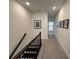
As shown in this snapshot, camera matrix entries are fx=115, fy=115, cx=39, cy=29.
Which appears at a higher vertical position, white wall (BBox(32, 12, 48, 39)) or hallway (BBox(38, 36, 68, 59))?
white wall (BBox(32, 12, 48, 39))

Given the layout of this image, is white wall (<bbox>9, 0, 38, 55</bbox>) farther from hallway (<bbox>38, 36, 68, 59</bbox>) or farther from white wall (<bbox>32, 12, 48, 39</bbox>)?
white wall (<bbox>32, 12, 48, 39</bbox>)

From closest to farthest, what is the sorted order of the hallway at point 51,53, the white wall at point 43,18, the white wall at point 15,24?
the white wall at point 15,24 → the hallway at point 51,53 → the white wall at point 43,18

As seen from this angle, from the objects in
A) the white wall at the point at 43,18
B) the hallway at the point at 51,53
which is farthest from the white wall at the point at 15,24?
the white wall at the point at 43,18

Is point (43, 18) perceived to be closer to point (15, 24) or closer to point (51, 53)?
point (51, 53)

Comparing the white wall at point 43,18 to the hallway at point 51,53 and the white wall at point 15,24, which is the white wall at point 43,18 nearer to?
the hallway at point 51,53

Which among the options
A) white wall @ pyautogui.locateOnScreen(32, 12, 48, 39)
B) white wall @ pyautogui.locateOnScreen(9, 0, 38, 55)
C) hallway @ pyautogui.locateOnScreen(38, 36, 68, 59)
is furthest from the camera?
white wall @ pyautogui.locateOnScreen(32, 12, 48, 39)

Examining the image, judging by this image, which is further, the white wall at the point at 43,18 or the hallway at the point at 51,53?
the white wall at the point at 43,18

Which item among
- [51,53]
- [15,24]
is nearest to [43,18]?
[51,53]

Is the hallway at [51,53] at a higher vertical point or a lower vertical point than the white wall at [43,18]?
lower

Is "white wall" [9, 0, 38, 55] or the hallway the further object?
the hallway

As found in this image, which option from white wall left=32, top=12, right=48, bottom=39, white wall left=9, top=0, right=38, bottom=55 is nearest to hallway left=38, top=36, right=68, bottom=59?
white wall left=9, top=0, right=38, bottom=55

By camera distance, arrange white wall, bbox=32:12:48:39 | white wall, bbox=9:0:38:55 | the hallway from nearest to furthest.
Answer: white wall, bbox=9:0:38:55 < the hallway < white wall, bbox=32:12:48:39

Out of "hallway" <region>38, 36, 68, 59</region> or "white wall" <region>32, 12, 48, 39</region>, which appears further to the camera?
"white wall" <region>32, 12, 48, 39</region>
